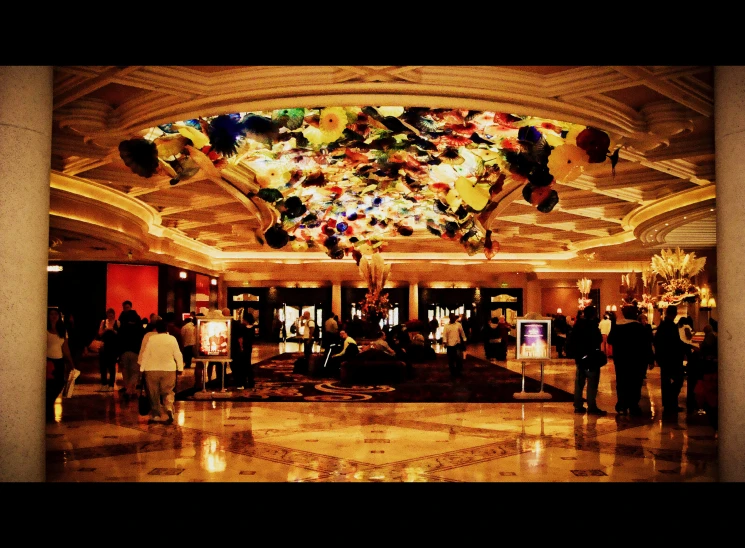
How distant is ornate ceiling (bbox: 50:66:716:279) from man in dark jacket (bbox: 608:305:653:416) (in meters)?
1.79

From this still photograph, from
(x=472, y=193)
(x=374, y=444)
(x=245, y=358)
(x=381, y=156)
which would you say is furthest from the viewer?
(x=245, y=358)

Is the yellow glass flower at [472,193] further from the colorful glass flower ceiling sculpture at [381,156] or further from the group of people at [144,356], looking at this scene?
the group of people at [144,356]

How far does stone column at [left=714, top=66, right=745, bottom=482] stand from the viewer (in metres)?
4.46

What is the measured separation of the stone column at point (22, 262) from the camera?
440 centimetres

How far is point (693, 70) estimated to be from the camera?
5.98 m

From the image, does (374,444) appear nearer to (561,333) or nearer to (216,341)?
(216,341)

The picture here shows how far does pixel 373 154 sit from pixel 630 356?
4528 millimetres

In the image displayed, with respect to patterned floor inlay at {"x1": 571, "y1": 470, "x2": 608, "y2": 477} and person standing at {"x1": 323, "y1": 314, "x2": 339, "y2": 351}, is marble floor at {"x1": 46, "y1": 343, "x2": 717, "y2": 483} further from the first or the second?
person standing at {"x1": 323, "y1": 314, "x2": 339, "y2": 351}

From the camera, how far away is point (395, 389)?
1219cm

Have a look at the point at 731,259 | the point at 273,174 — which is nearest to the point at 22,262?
the point at 731,259

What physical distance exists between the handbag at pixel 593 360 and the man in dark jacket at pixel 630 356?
164 millimetres
